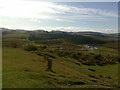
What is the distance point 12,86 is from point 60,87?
159 inches

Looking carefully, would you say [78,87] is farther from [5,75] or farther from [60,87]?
[5,75]

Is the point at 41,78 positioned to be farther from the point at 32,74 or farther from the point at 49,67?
the point at 49,67

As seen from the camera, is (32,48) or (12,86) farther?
(32,48)

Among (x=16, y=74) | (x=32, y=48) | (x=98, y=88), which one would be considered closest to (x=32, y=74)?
(x=16, y=74)

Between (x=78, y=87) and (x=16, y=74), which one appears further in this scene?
(x=16, y=74)

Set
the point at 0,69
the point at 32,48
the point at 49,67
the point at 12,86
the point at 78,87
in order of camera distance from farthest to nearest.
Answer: the point at 32,48 → the point at 49,67 → the point at 0,69 → the point at 78,87 → the point at 12,86

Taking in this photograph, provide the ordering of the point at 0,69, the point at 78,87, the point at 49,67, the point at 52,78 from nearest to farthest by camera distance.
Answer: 1. the point at 78,87
2. the point at 52,78
3. the point at 0,69
4. the point at 49,67

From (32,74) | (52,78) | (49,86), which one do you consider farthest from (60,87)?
(32,74)

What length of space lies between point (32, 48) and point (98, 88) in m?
47.0

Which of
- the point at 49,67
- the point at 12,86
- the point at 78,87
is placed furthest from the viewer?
the point at 49,67

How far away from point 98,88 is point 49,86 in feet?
15.9

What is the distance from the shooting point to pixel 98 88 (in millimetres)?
26828

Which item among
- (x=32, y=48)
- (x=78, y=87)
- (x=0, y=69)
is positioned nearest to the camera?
(x=78, y=87)

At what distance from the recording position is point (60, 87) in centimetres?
2503
